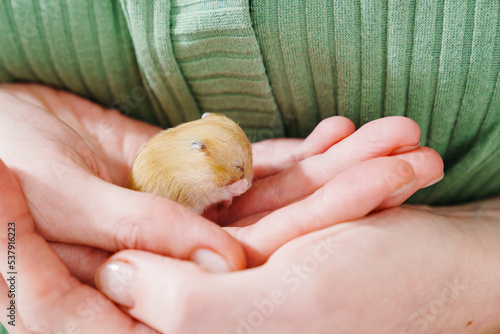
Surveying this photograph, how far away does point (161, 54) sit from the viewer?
1280 millimetres

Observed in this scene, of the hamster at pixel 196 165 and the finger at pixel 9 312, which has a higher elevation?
the hamster at pixel 196 165

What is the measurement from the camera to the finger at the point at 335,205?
88cm

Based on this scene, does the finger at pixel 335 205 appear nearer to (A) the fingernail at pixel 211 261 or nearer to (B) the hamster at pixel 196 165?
(A) the fingernail at pixel 211 261

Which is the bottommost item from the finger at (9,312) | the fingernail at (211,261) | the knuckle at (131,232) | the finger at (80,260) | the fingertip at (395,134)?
the finger at (9,312)

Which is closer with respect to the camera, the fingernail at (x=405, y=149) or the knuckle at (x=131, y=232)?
the knuckle at (x=131, y=232)

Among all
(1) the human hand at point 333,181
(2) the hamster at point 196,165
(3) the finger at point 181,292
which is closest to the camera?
(3) the finger at point 181,292

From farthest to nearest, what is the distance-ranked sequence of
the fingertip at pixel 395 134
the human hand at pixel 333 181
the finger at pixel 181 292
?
the fingertip at pixel 395 134 → the human hand at pixel 333 181 → the finger at pixel 181 292

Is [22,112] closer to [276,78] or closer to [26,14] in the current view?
[26,14]

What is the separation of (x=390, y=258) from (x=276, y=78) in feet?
2.15

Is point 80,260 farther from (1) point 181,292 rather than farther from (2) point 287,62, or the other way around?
(2) point 287,62

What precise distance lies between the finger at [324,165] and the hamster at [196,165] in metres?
0.07

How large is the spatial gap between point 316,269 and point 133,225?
0.38 metres

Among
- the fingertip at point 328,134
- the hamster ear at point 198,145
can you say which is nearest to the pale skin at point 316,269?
the fingertip at point 328,134

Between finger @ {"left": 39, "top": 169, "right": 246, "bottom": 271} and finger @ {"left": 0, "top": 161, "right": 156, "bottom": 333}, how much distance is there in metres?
0.07
